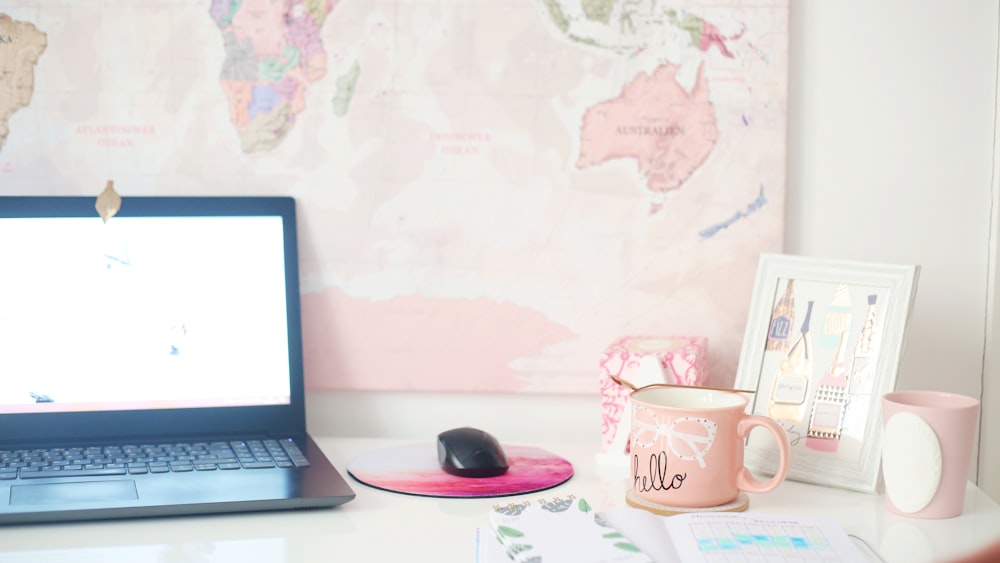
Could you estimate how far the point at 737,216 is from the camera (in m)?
1.18

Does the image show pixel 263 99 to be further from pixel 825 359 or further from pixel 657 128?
pixel 825 359

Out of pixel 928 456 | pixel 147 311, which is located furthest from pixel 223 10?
pixel 928 456

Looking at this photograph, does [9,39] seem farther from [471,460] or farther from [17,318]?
[471,460]

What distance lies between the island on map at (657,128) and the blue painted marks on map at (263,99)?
398mm

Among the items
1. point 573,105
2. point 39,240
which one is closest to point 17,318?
point 39,240

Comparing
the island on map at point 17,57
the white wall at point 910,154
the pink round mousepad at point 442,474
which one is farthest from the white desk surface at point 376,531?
the island on map at point 17,57

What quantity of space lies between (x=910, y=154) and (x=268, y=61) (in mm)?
816

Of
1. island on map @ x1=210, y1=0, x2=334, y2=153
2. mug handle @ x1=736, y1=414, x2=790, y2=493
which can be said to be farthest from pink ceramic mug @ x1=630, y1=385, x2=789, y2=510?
island on map @ x1=210, y1=0, x2=334, y2=153

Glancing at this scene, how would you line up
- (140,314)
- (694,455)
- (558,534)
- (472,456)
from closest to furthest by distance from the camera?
(558,534) → (694,455) → (472,456) → (140,314)

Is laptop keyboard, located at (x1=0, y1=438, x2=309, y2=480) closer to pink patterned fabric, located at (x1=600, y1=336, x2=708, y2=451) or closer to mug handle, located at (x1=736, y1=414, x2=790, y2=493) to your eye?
pink patterned fabric, located at (x1=600, y1=336, x2=708, y2=451)

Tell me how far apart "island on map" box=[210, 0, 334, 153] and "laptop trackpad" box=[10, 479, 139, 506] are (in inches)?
18.7

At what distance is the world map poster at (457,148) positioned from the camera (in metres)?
1.18

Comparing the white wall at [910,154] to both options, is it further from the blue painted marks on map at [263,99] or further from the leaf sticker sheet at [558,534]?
the blue painted marks on map at [263,99]

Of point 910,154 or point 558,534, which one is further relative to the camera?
point 910,154
